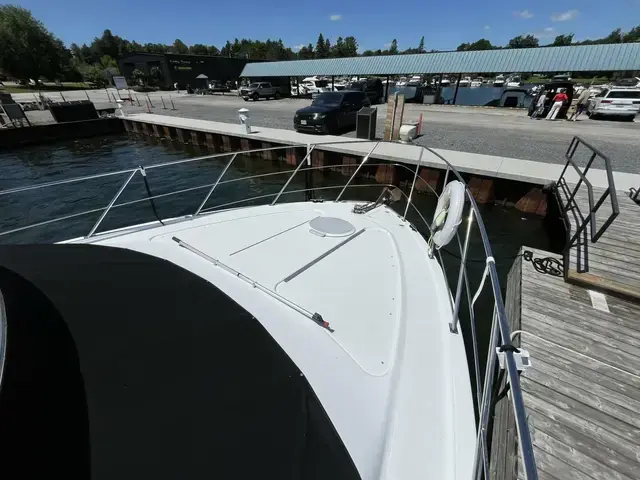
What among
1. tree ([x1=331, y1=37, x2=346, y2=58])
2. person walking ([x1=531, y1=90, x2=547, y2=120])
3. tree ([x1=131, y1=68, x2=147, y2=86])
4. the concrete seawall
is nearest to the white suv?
person walking ([x1=531, y1=90, x2=547, y2=120])

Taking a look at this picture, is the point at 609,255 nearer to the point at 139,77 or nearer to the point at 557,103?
the point at 557,103

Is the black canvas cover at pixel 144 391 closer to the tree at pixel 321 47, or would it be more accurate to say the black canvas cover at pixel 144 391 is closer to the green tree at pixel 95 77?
the green tree at pixel 95 77

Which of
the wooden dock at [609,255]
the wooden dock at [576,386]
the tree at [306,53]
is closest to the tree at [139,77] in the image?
the wooden dock at [609,255]

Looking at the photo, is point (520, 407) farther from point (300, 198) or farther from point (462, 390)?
point (300, 198)

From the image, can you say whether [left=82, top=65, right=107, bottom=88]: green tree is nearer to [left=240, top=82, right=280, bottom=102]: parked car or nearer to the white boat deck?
[left=240, top=82, right=280, bottom=102]: parked car

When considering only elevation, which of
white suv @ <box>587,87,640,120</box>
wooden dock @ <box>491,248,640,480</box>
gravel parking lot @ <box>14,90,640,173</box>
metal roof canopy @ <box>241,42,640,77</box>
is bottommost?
gravel parking lot @ <box>14,90,640,173</box>

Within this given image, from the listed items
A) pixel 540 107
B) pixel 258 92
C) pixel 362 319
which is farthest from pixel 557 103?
pixel 258 92

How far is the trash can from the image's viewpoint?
11680mm

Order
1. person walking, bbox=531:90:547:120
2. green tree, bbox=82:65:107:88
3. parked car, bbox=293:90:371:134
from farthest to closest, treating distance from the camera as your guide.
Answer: green tree, bbox=82:65:107:88 → person walking, bbox=531:90:547:120 → parked car, bbox=293:90:371:134

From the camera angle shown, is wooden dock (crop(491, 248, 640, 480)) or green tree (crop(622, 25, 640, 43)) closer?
wooden dock (crop(491, 248, 640, 480))

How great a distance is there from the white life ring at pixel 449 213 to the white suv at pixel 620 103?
797 inches

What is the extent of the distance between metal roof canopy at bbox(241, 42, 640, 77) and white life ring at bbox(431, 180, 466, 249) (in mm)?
24061

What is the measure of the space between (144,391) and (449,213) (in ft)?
8.76

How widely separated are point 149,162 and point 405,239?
1428 centimetres
